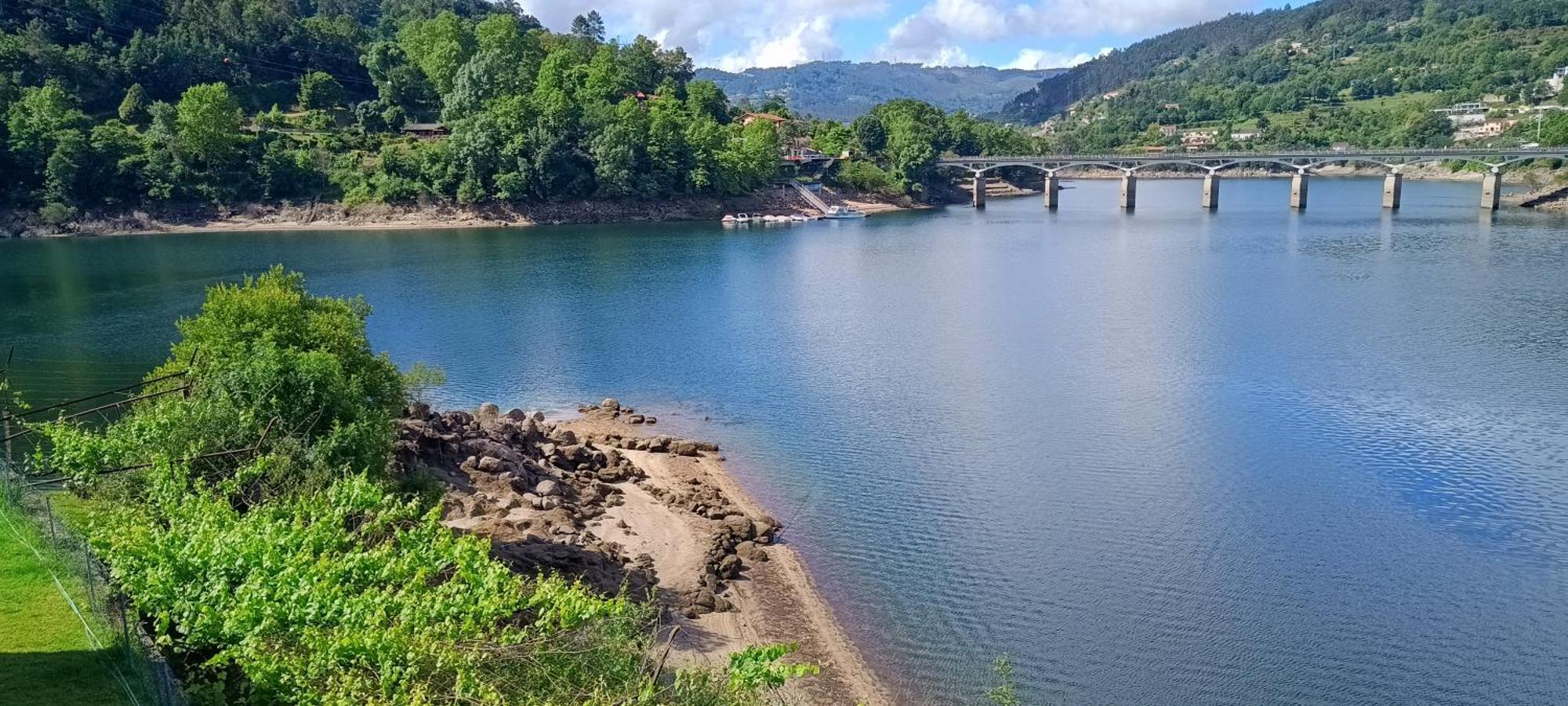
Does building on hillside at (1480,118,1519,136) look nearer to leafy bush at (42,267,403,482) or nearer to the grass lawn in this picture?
leafy bush at (42,267,403,482)

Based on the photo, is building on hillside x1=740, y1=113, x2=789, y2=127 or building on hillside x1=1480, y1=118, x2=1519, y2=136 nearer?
building on hillside x1=740, y1=113, x2=789, y2=127

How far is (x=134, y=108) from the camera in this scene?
379 feet

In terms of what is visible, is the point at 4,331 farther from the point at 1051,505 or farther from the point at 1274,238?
the point at 1274,238

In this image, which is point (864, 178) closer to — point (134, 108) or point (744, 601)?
point (134, 108)

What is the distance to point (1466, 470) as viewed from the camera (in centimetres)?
3138

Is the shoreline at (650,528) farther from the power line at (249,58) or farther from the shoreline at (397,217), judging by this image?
the power line at (249,58)

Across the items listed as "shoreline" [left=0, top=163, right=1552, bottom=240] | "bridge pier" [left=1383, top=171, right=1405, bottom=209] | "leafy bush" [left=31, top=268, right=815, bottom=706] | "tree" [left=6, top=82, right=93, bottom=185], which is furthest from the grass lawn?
"bridge pier" [left=1383, top=171, right=1405, bottom=209]

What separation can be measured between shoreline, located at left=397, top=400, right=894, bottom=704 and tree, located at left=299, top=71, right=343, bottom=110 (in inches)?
4265

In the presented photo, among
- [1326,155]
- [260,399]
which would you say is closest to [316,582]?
[260,399]

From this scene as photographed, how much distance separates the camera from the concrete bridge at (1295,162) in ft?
358

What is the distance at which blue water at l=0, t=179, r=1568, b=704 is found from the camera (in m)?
22.6

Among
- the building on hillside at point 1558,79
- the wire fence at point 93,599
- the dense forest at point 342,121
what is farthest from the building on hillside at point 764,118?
the building on hillside at point 1558,79

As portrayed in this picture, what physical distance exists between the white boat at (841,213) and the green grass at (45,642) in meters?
109

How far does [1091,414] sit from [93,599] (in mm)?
30954
